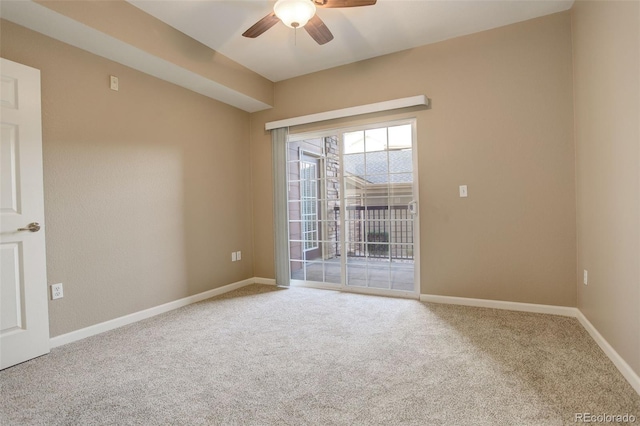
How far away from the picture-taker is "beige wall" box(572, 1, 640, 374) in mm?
1738

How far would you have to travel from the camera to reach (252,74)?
12.8 feet

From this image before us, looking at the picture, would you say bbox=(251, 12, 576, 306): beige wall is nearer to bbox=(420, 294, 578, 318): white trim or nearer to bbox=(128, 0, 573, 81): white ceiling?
bbox=(420, 294, 578, 318): white trim

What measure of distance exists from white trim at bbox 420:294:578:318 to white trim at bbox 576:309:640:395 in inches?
7.8

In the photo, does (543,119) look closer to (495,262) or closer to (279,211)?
(495,262)

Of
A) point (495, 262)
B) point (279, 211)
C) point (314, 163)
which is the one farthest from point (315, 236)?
point (495, 262)

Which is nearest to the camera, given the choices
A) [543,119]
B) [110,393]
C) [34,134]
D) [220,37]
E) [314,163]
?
[110,393]

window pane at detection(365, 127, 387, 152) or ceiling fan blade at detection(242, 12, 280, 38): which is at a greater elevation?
ceiling fan blade at detection(242, 12, 280, 38)

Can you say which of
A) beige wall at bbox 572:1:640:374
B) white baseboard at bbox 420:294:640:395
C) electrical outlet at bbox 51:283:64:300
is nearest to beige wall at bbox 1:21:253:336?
electrical outlet at bbox 51:283:64:300

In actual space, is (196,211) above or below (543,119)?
below

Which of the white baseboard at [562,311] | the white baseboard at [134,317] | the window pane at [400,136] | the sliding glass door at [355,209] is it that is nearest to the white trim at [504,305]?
the white baseboard at [562,311]

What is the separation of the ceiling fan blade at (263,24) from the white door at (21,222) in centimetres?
155

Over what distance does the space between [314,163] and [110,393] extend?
3.11 metres

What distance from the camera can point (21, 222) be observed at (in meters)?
2.21

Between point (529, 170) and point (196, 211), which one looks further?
point (196, 211)
